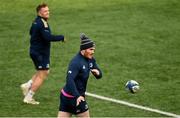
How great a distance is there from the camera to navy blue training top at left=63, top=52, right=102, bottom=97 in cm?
983

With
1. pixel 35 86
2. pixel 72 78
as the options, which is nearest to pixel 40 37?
pixel 35 86

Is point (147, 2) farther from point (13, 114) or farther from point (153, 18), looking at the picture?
point (13, 114)

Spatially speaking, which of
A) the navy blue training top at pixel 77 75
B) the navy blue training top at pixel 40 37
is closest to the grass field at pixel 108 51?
the navy blue training top at pixel 40 37

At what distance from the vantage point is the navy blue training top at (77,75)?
9.83 metres

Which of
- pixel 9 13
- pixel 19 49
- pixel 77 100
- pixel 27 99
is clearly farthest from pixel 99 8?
pixel 77 100

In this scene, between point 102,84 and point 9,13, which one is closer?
point 102,84

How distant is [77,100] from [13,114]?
10.1ft

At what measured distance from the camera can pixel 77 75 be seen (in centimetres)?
1005

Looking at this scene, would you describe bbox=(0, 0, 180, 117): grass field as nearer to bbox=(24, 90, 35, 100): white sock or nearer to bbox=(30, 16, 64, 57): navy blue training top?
bbox=(24, 90, 35, 100): white sock

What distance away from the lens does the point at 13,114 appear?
1245cm

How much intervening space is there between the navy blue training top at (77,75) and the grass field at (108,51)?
2421 millimetres

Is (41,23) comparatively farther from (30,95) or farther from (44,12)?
(30,95)

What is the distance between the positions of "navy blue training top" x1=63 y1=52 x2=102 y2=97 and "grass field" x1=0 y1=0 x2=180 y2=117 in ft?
7.94

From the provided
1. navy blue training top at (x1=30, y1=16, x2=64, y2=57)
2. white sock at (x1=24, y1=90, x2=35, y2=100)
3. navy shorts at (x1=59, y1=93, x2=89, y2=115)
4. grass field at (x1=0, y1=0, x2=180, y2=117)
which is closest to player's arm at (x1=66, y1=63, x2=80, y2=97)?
navy shorts at (x1=59, y1=93, x2=89, y2=115)
